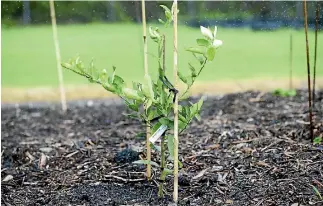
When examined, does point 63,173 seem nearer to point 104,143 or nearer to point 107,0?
point 104,143

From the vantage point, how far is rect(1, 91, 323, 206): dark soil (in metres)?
2.62

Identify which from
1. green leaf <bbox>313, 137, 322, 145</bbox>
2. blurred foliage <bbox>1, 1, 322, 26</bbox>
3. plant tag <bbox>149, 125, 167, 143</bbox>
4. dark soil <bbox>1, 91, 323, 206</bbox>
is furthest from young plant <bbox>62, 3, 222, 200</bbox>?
blurred foliage <bbox>1, 1, 322, 26</bbox>

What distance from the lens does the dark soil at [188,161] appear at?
2.62m

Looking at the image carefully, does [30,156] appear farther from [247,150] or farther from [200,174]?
[247,150]

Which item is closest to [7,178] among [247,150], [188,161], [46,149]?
[46,149]

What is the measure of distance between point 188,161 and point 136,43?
5.31m

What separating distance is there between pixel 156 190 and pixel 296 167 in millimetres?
749

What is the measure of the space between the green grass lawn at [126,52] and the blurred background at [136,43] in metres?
0.01

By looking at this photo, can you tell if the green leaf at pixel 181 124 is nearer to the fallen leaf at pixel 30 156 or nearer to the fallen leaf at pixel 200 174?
the fallen leaf at pixel 200 174

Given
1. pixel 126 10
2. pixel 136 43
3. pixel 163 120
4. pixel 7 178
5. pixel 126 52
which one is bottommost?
pixel 7 178

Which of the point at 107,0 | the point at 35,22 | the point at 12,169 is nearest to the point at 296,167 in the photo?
the point at 12,169

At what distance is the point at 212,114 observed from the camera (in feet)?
14.7

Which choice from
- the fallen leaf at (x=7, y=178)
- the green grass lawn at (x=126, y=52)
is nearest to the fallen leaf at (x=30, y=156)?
the fallen leaf at (x=7, y=178)

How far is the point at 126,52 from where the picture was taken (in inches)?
315
